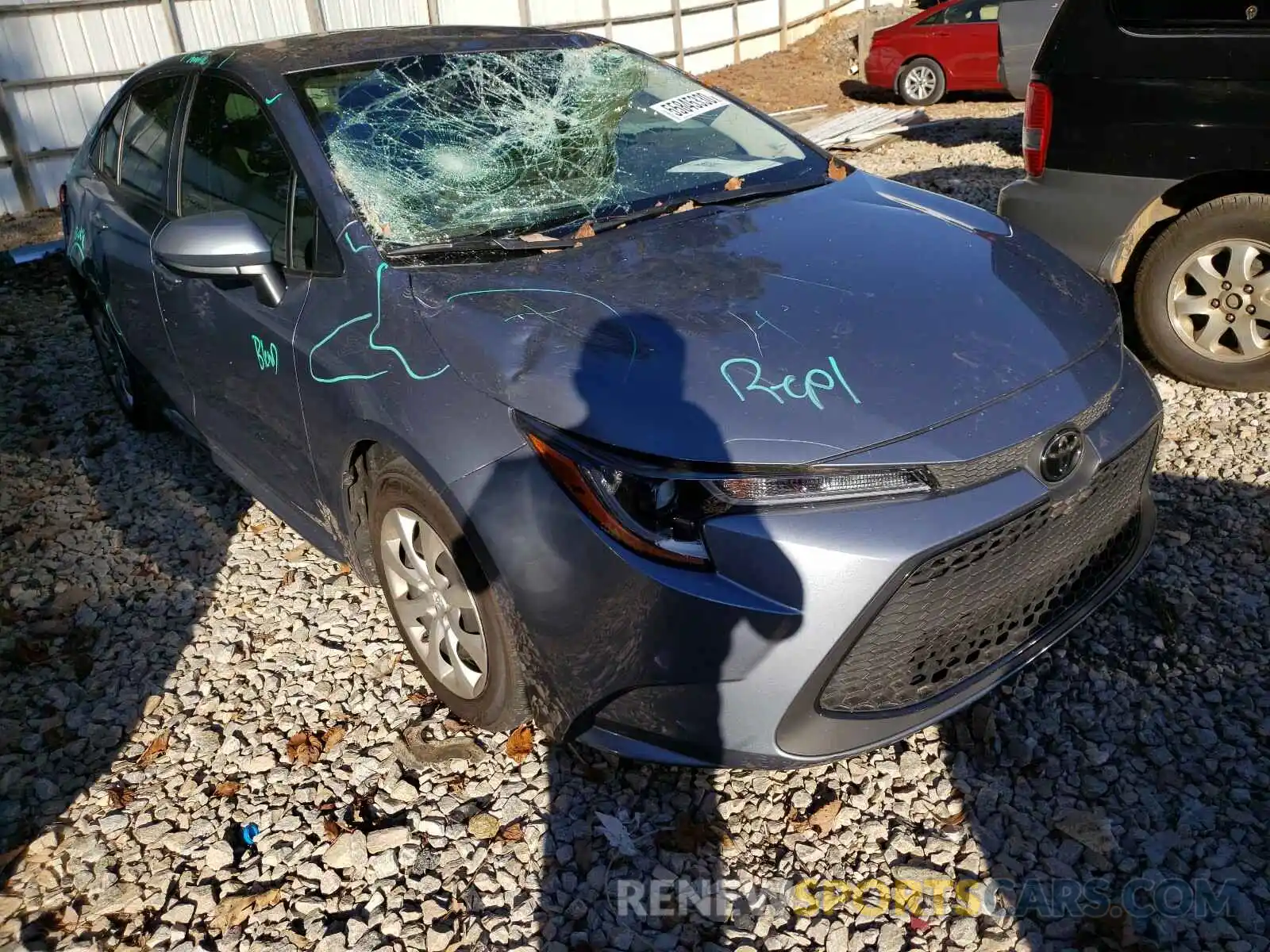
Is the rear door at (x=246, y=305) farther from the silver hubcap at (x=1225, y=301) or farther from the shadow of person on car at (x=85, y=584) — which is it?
the silver hubcap at (x=1225, y=301)

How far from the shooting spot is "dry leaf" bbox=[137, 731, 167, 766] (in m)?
2.84

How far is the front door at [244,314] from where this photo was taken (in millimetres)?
2904

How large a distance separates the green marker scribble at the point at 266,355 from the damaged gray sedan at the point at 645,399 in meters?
0.02

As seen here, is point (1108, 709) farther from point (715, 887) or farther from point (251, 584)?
point (251, 584)

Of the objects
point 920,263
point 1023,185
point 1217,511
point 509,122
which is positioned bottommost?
point 1217,511

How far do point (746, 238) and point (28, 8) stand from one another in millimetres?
11090

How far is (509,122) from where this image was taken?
324 cm

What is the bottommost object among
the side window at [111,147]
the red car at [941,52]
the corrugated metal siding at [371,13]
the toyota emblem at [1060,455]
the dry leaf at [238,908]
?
the dry leaf at [238,908]

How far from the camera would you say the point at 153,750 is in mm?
2877

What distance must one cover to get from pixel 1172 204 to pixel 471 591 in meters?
3.48

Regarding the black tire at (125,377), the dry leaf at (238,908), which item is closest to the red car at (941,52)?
the black tire at (125,377)

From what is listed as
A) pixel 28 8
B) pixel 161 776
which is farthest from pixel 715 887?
pixel 28 8

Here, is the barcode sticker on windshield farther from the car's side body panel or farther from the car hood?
the car's side body panel

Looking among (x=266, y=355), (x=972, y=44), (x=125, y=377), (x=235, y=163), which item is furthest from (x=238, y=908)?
(x=972, y=44)
